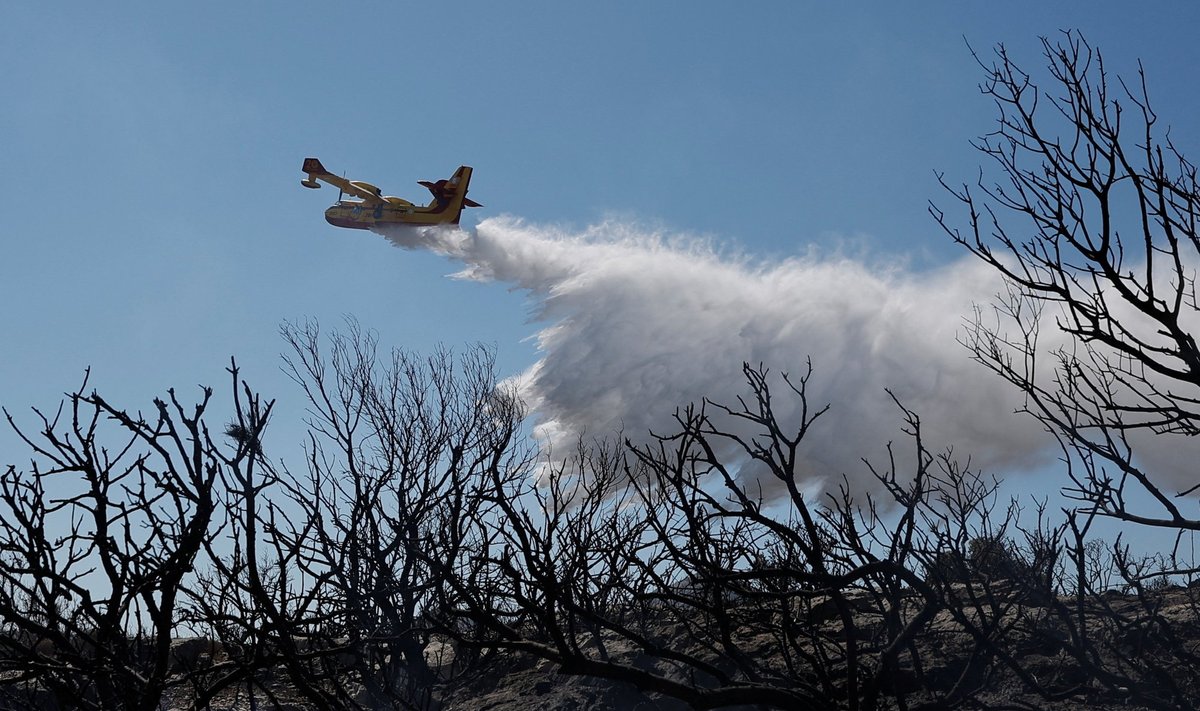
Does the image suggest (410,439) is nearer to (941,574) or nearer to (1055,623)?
(1055,623)

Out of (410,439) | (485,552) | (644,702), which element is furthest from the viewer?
(410,439)

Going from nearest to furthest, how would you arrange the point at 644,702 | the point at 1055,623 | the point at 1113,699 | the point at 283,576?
the point at 283,576, the point at 1113,699, the point at 1055,623, the point at 644,702

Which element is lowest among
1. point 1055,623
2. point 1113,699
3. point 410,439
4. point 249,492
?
point 1113,699

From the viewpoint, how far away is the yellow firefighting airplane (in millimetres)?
44000

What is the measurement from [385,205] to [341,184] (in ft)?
9.45

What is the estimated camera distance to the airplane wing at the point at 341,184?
45.0 meters

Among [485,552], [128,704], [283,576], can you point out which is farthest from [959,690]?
[128,704]

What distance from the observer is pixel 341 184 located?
152 feet

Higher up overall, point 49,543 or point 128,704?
point 49,543

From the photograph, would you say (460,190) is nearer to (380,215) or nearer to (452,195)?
(452,195)

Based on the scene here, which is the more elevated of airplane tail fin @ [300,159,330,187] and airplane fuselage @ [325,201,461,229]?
airplane tail fin @ [300,159,330,187]

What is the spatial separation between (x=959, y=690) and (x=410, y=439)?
1506 cm

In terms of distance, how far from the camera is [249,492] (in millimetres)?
3930

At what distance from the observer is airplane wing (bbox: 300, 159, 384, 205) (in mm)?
44969
